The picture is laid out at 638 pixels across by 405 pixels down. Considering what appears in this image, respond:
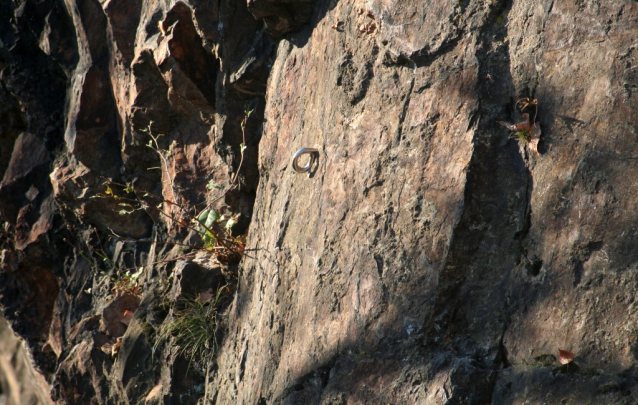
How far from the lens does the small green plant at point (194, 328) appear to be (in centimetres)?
335

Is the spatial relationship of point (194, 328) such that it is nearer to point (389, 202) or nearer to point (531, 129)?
point (389, 202)

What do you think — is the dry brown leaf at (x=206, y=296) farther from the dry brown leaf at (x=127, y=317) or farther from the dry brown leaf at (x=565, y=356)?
the dry brown leaf at (x=565, y=356)

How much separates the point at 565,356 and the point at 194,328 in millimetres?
2317

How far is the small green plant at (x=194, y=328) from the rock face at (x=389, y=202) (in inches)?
3.2

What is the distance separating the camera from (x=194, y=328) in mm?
3426

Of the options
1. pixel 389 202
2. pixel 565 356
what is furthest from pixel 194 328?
pixel 565 356

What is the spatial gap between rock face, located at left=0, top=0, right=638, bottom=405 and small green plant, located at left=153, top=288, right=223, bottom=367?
80 millimetres

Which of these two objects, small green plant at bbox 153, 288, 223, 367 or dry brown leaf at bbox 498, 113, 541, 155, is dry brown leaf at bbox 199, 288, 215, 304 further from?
dry brown leaf at bbox 498, 113, 541, 155

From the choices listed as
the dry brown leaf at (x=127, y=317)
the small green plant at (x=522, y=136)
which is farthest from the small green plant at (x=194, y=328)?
the small green plant at (x=522, y=136)

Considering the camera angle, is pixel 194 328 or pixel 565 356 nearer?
pixel 565 356

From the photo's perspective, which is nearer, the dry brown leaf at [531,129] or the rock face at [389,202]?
the rock face at [389,202]

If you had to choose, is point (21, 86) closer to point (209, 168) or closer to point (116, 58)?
point (116, 58)

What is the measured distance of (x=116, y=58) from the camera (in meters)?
4.55

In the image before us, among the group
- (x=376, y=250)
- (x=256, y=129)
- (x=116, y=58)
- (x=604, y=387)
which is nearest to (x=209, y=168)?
(x=256, y=129)
